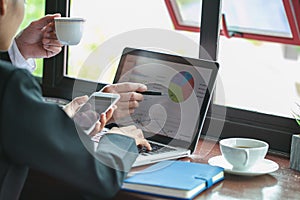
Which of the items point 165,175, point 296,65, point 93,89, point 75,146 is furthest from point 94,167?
point 296,65

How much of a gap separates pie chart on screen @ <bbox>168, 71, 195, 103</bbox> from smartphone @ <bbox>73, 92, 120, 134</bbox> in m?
0.17

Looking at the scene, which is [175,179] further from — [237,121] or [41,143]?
[237,121]

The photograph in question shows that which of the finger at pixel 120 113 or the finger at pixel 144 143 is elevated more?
the finger at pixel 120 113

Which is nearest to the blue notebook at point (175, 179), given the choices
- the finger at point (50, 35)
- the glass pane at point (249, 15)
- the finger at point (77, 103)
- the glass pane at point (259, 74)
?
the finger at point (77, 103)

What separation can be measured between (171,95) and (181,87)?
3 centimetres

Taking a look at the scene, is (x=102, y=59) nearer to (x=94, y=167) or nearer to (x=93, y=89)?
(x=93, y=89)

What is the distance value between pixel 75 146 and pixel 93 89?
2.64ft

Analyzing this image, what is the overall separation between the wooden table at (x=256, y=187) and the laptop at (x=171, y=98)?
7 centimetres

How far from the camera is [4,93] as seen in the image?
1.23 m

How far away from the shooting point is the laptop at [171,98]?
1655 millimetres

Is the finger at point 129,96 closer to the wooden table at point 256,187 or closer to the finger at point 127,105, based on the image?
the finger at point 127,105

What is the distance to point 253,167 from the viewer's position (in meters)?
1.58

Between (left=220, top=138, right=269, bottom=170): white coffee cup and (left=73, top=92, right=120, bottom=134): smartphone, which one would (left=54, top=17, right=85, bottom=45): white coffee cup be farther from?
(left=220, top=138, right=269, bottom=170): white coffee cup

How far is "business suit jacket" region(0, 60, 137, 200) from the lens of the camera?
1229mm
